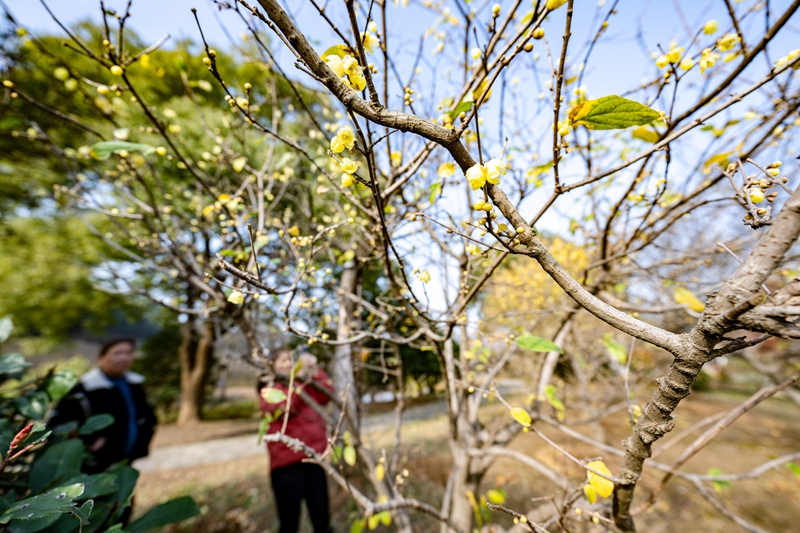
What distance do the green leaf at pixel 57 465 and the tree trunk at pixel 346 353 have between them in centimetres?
143

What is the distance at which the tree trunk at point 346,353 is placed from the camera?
2387 mm

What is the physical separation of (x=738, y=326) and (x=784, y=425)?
1441 cm

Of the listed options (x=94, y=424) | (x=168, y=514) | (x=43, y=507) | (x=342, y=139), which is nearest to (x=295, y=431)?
(x=94, y=424)

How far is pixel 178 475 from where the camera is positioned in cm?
523

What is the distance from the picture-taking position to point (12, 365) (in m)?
1.42

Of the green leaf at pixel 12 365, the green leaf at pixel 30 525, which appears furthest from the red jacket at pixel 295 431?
the green leaf at pixel 30 525

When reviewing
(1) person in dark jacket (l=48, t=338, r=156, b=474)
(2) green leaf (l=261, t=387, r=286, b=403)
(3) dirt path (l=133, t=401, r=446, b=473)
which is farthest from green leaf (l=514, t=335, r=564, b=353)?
(3) dirt path (l=133, t=401, r=446, b=473)

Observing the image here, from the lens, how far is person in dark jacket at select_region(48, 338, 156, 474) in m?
2.38

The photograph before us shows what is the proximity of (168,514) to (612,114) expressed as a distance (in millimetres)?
2205

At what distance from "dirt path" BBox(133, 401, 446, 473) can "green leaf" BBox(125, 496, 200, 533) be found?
532cm

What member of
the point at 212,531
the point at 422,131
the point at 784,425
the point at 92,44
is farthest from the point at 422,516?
the point at 92,44

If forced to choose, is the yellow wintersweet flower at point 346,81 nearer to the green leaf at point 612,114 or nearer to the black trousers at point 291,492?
the green leaf at point 612,114

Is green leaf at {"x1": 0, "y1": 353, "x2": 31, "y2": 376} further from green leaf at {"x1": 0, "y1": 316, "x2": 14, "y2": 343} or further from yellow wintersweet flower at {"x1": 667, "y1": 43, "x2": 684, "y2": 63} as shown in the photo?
yellow wintersweet flower at {"x1": 667, "y1": 43, "x2": 684, "y2": 63}

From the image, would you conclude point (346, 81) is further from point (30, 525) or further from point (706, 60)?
point (30, 525)
